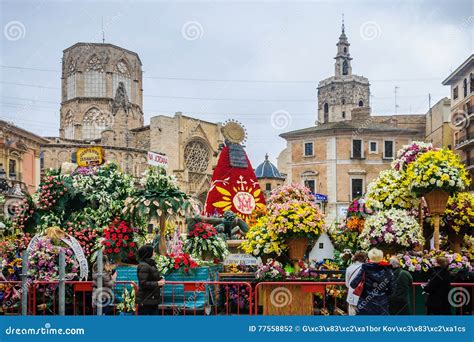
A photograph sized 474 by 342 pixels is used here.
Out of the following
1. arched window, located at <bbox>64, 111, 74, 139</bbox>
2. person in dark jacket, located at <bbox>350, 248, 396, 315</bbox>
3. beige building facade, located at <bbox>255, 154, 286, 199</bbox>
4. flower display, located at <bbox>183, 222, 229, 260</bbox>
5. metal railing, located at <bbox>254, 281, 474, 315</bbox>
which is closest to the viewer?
person in dark jacket, located at <bbox>350, 248, 396, 315</bbox>

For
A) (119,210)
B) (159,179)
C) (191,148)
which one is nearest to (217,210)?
(119,210)

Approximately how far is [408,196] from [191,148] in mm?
49764

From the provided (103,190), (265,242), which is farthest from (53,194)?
(265,242)

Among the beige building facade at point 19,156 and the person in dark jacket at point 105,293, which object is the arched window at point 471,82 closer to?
the beige building facade at point 19,156

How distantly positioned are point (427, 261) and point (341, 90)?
246 ft

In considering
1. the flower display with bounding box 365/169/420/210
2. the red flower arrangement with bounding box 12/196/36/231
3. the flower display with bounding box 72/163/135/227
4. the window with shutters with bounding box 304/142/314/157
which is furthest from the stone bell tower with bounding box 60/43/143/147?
the flower display with bounding box 365/169/420/210

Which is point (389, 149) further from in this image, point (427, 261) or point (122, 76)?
point (427, 261)

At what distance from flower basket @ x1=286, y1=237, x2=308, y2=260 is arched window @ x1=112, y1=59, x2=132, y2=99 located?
56.9 m

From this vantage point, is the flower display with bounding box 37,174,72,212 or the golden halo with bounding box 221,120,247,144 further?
the golden halo with bounding box 221,120,247,144

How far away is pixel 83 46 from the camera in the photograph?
212 feet

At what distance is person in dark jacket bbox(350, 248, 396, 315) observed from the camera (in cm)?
737

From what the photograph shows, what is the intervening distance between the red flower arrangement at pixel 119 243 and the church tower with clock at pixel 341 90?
72.7 m

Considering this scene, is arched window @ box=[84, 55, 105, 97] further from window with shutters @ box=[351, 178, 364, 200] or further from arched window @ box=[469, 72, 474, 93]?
arched window @ box=[469, 72, 474, 93]

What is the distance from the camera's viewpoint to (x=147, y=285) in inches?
303
